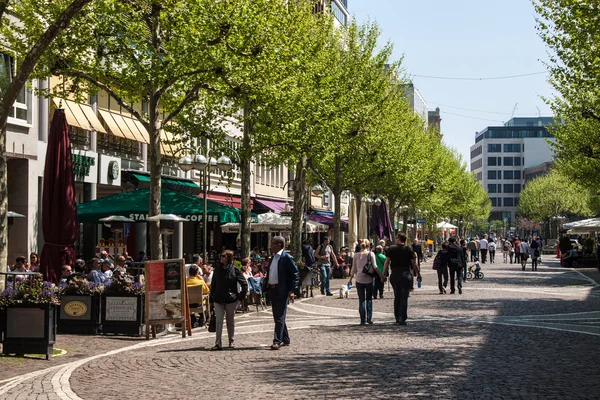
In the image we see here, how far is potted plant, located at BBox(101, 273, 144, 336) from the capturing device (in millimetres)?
18250

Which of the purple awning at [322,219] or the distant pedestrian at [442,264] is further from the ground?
the purple awning at [322,219]

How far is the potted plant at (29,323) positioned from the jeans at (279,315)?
131 inches

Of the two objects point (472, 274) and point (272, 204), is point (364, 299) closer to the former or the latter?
point (472, 274)

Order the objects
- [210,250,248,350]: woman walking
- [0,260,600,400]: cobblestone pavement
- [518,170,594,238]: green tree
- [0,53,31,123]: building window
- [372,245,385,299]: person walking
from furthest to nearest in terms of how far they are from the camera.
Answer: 1. [518,170,594,238]: green tree
2. [0,53,31,123]: building window
3. [372,245,385,299]: person walking
4. [210,250,248,350]: woman walking
5. [0,260,600,400]: cobblestone pavement

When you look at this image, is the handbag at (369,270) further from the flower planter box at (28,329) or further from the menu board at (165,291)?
the flower planter box at (28,329)

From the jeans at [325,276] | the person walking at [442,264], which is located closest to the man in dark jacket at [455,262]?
the person walking at [442,264]

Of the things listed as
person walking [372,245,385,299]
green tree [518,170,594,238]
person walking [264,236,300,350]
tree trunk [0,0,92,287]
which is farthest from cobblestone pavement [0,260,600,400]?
green tree [518,170,594,238]

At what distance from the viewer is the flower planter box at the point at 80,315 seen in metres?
18.3

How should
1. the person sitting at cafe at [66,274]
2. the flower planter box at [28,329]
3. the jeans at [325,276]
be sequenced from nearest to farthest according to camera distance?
the flower planter box at [28,329] < the person sitting at cafe at [66,274] < the jeans at [325,276]

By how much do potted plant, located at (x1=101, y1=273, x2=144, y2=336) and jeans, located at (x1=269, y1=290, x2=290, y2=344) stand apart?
3289 mm

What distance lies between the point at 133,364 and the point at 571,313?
1303cm

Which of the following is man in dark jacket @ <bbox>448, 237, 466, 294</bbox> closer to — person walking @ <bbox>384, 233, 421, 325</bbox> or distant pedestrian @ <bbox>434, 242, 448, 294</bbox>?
distant pedestrian @ <bbox>434, 242, 448, 294</bbox>

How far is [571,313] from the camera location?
77.3 ft

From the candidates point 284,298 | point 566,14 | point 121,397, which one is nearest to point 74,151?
point 566,14
